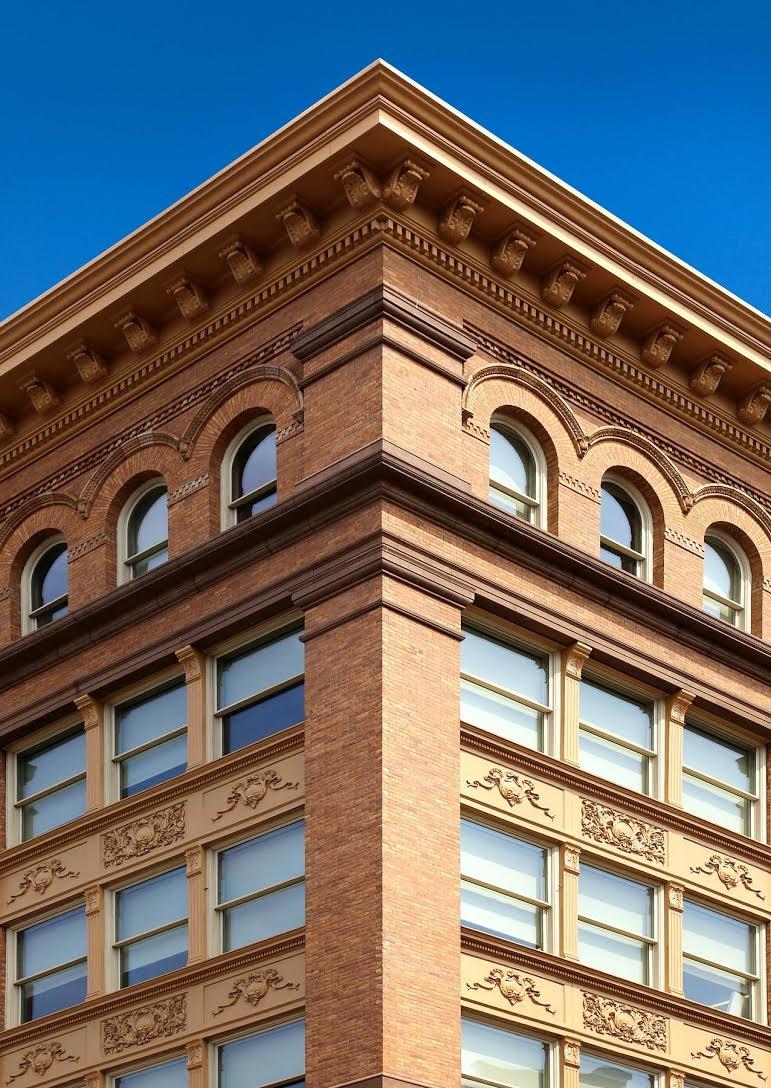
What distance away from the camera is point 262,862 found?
2825 cm

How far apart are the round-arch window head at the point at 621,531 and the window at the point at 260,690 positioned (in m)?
5.22

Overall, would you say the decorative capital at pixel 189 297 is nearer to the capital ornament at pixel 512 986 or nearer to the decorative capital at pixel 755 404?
the decorative capital at pixel 755 404

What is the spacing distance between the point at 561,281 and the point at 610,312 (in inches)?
41.4

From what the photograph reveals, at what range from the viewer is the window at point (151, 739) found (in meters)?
30.2

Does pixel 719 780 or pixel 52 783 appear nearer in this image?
pixel 719 780

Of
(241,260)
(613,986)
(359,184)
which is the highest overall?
(359,184)

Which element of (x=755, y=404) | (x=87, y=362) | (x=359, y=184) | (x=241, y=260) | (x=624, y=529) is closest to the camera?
(x=359, y=184)

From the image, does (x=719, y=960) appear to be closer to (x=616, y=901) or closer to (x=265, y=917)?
(x=616, y=901)

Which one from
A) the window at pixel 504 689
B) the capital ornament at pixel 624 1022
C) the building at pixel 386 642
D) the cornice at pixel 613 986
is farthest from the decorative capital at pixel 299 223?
the capital ornament at pixel 624 1022

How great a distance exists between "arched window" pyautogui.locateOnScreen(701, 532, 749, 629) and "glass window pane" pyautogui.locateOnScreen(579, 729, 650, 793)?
3384 mm

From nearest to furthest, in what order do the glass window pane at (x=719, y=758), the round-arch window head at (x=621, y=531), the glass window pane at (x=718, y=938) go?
the glass window pane at (x=718, y=938)
the glass window pane at (x=719, y=758)
the round-arch window head at (x=621, y=531)

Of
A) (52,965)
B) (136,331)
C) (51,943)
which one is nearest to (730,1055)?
(52,965)

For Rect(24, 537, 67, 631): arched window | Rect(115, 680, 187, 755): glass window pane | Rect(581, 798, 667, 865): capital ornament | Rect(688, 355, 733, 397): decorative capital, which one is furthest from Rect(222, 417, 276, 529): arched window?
Rect(688, 355, 733, 397): decorative capital

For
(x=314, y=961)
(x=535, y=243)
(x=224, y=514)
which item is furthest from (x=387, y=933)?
(x=535, y=243)
